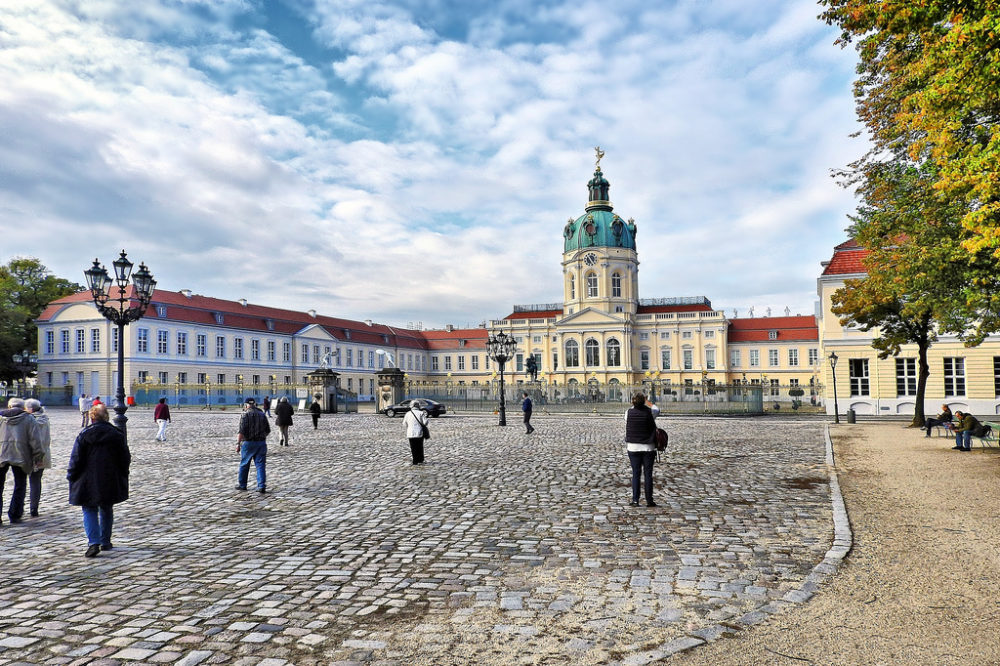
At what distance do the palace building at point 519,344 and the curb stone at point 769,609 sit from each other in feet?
113

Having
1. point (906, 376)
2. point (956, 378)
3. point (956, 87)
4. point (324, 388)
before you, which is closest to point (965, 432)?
point (956, 87)

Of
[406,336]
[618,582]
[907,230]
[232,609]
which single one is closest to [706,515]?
[618,582]

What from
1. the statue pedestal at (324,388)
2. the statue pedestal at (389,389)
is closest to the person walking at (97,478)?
the statue pedestal at (324,388)

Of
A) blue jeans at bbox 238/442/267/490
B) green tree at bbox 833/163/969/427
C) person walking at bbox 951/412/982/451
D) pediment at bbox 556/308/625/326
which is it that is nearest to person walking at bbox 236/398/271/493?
blue jeans at bbox 238/442/267/490

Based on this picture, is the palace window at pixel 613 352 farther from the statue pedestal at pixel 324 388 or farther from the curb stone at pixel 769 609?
the curb stone at pixel 769 609

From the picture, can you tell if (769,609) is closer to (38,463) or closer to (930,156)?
(38,463)

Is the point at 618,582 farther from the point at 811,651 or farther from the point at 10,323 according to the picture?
the point at 10,323

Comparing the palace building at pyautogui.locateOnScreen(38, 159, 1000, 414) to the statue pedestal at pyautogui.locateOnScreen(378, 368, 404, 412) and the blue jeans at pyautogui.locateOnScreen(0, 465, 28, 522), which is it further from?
the blue jeans at pyautogui.locateOnScreen(0, 465, 28, 522)

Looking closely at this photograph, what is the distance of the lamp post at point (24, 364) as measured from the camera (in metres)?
55.1

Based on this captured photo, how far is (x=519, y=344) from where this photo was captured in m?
89.7

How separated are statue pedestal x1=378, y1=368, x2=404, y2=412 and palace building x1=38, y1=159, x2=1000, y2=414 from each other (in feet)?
19.8

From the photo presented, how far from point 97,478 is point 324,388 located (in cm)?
3266

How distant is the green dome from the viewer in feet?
279

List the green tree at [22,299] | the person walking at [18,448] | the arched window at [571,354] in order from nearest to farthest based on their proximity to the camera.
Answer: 1. the person walking at [18,448]
2. the green tree at [22,299]
3. the arched window at [571,354]
